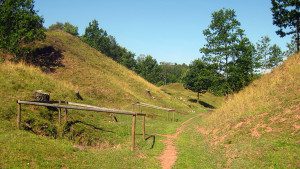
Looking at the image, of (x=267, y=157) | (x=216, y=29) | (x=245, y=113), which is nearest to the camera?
(x=267, y=157)

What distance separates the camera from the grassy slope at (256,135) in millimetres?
15211

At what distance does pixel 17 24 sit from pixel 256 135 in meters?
34.6

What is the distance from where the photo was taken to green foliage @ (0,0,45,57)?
38.6 metres

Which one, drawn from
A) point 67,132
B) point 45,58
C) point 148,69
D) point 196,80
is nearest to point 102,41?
point 148,69

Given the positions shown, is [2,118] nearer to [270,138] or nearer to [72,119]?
[72,119]

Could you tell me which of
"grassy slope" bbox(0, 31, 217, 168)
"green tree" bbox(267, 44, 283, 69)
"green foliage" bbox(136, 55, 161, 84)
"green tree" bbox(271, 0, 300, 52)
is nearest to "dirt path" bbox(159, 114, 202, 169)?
"grassy slope" bbox(0, 31, 217, 168)

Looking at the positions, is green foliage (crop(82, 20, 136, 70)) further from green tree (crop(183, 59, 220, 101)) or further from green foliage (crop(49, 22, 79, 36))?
green tree (crop(183, 59, 220, 101))

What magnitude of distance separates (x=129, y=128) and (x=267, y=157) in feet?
47.5

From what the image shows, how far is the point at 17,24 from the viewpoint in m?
40.1

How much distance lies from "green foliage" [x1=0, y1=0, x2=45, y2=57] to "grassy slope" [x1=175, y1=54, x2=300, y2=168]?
26336 mm

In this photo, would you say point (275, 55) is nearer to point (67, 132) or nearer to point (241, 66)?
point (241, 66)

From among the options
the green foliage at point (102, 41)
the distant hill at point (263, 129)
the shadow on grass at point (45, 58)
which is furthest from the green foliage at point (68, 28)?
the distant hill at point (263, 129)

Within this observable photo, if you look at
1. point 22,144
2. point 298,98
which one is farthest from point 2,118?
point 298,98

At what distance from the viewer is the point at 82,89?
42156 millimetres
